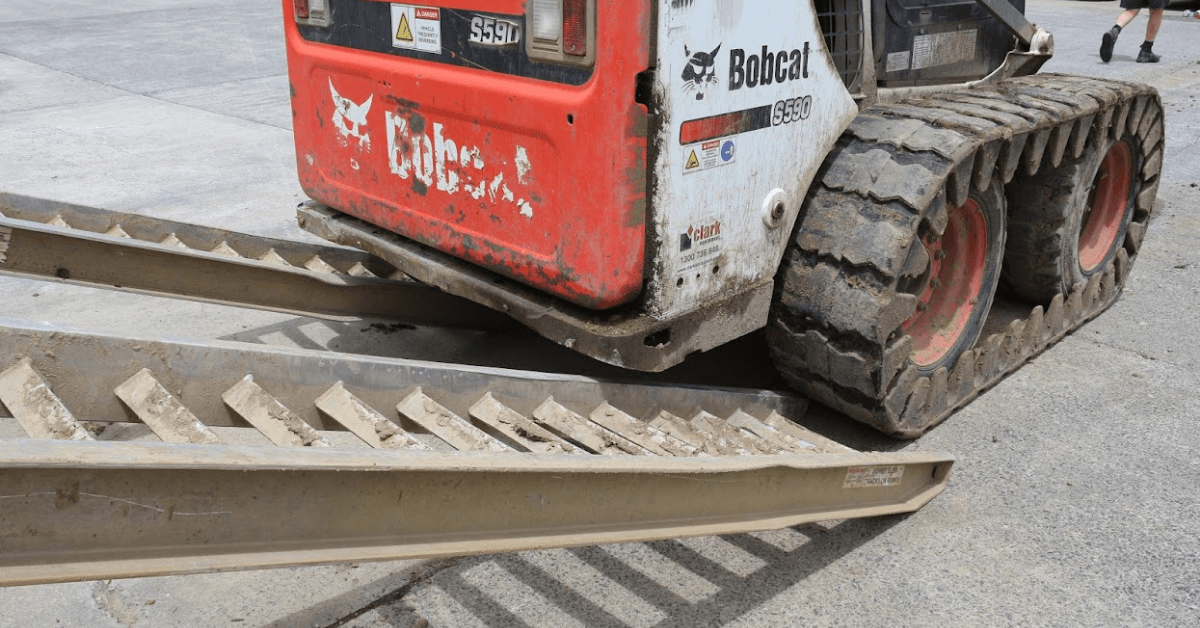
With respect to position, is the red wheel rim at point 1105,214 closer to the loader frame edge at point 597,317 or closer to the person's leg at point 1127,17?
the loader frame edge at point 597,317

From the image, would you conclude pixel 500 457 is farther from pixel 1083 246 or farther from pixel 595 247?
pixel 1083 246

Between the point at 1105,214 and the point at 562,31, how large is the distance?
3.45m

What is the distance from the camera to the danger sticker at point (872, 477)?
114 inches

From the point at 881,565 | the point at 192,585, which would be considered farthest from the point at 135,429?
the point at 881,565

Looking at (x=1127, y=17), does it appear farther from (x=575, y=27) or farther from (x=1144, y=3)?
(x=575, y=27)

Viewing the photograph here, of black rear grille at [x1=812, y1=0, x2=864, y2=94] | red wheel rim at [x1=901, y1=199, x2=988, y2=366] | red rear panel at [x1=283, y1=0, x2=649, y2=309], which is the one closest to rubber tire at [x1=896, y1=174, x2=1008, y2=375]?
red wheel rim at [x1=901, y1=199, x2=988, y2=366]

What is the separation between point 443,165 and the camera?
3.20 m

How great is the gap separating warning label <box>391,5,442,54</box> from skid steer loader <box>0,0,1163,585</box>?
13 millimetres

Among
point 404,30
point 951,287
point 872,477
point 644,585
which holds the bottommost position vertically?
point 644,585

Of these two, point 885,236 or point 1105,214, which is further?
point 1105,214

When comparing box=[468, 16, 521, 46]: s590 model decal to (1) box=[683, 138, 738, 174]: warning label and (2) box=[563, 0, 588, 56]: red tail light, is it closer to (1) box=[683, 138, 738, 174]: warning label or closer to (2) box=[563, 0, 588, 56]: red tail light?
(2) box=[563, 0, 588, 56]: red tail light

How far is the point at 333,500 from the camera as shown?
1.83 metres

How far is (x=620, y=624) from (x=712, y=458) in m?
0.57

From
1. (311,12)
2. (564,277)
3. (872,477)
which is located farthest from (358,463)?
(311,12)
